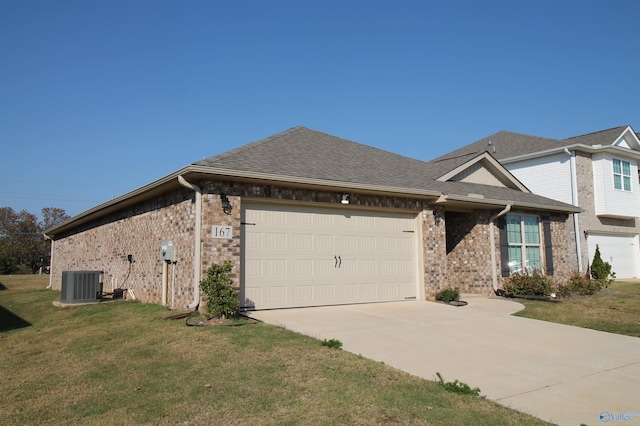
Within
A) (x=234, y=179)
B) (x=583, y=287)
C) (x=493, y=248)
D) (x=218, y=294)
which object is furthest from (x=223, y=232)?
(x=583, y=287)

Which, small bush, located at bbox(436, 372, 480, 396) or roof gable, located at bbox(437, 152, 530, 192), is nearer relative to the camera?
small bush, located at bbox(436, 372, 480, 396)

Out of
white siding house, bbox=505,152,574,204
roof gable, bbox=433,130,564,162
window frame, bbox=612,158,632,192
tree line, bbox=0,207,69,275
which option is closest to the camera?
white siding house, bbox=505,152,574,204

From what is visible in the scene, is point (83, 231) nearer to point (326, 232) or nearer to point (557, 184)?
point (326, 232)

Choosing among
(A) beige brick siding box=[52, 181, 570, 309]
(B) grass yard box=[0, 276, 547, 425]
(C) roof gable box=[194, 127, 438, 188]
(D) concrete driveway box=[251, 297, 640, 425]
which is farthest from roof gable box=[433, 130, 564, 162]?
(B) grass yard box=[0, 276, 547, 425]

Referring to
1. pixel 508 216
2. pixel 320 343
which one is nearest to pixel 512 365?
pixel 320 343

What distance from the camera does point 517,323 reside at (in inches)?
370

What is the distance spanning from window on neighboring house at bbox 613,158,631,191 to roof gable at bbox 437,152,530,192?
23.5 feet

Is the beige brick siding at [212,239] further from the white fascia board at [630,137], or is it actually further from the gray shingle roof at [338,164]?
the white fascia board at [630,137]

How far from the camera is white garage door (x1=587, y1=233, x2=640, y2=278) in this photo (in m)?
21.2

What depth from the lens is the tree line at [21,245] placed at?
4734cm

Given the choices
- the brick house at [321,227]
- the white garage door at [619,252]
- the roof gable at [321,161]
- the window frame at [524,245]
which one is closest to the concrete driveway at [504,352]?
the brick house at [321,227]

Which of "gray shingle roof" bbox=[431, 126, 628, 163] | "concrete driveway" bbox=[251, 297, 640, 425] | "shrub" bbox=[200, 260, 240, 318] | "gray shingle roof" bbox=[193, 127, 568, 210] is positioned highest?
"gray shingle roof" bbox=[431, 126, 628, 163]

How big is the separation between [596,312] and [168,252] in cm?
1024

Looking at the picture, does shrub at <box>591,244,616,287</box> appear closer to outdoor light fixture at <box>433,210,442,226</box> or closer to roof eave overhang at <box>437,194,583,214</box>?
roof eave overhang at <box>437,194,583,214</box>
